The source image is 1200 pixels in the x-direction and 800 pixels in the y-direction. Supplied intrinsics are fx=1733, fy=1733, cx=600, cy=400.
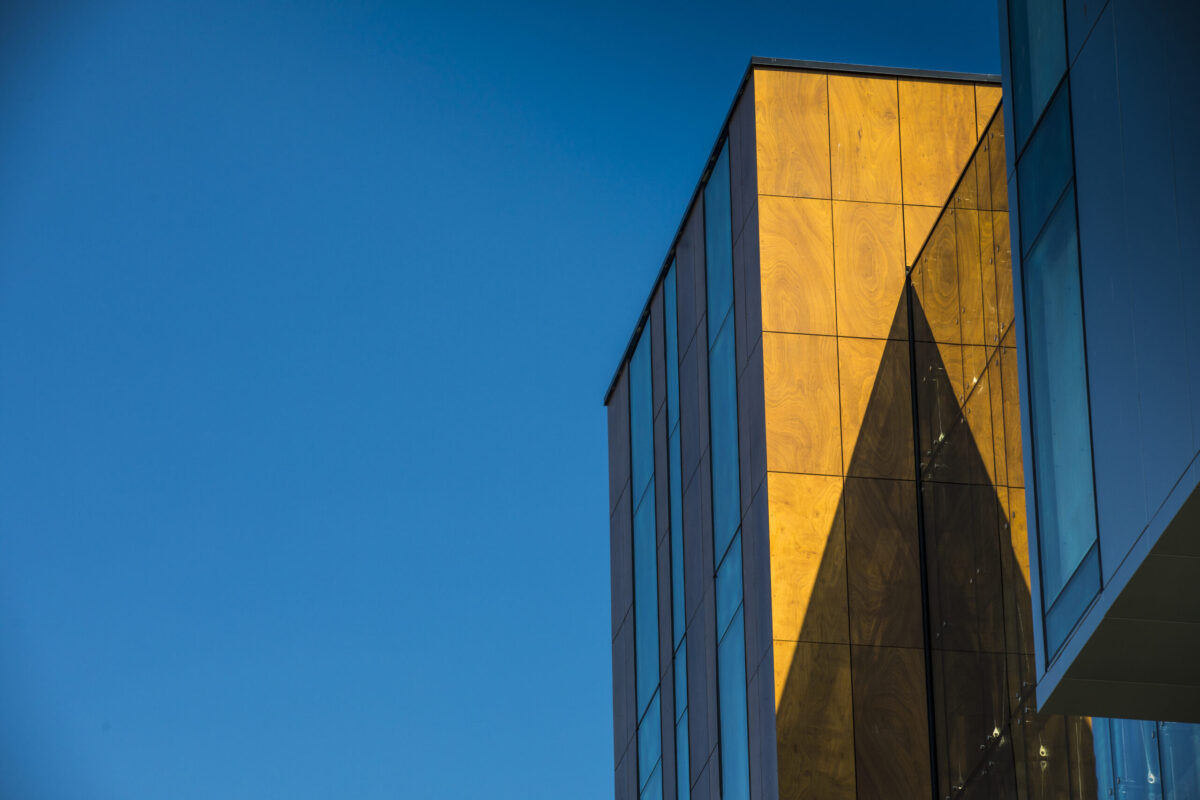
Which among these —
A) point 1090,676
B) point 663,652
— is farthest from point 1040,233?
point 663,652

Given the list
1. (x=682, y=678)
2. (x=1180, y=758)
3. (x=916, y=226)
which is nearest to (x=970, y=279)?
(x=916, y=226)

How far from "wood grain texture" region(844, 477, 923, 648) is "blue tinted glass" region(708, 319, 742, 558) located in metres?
2.18

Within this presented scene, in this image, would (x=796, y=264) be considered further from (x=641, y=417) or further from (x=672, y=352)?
(x=641, y=417)

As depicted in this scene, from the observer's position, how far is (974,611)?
22094 millimetres

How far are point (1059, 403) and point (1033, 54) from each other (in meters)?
3.92

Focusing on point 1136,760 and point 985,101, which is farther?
point 985,101

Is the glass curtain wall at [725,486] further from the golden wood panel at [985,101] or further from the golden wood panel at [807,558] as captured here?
the golden wood panel at [985,101]

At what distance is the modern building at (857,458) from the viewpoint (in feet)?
72.3

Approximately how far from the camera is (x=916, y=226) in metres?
26.2

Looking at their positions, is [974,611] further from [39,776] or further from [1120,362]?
[39,776]

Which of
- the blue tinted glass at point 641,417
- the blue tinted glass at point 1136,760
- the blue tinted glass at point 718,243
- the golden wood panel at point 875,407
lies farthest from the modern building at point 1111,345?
the blue tinted glass at point 641,417

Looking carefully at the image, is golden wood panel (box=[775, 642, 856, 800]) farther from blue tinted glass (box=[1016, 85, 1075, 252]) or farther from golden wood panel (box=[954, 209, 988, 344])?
blue tinted glass (box=[1016, 85, 1075, 252])

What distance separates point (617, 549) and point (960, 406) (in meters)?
14.7

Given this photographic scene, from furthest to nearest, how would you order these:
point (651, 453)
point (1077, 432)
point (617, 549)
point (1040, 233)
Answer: point (617, 549), point (651, 453), point (1040, 233), point (1077, 432)
